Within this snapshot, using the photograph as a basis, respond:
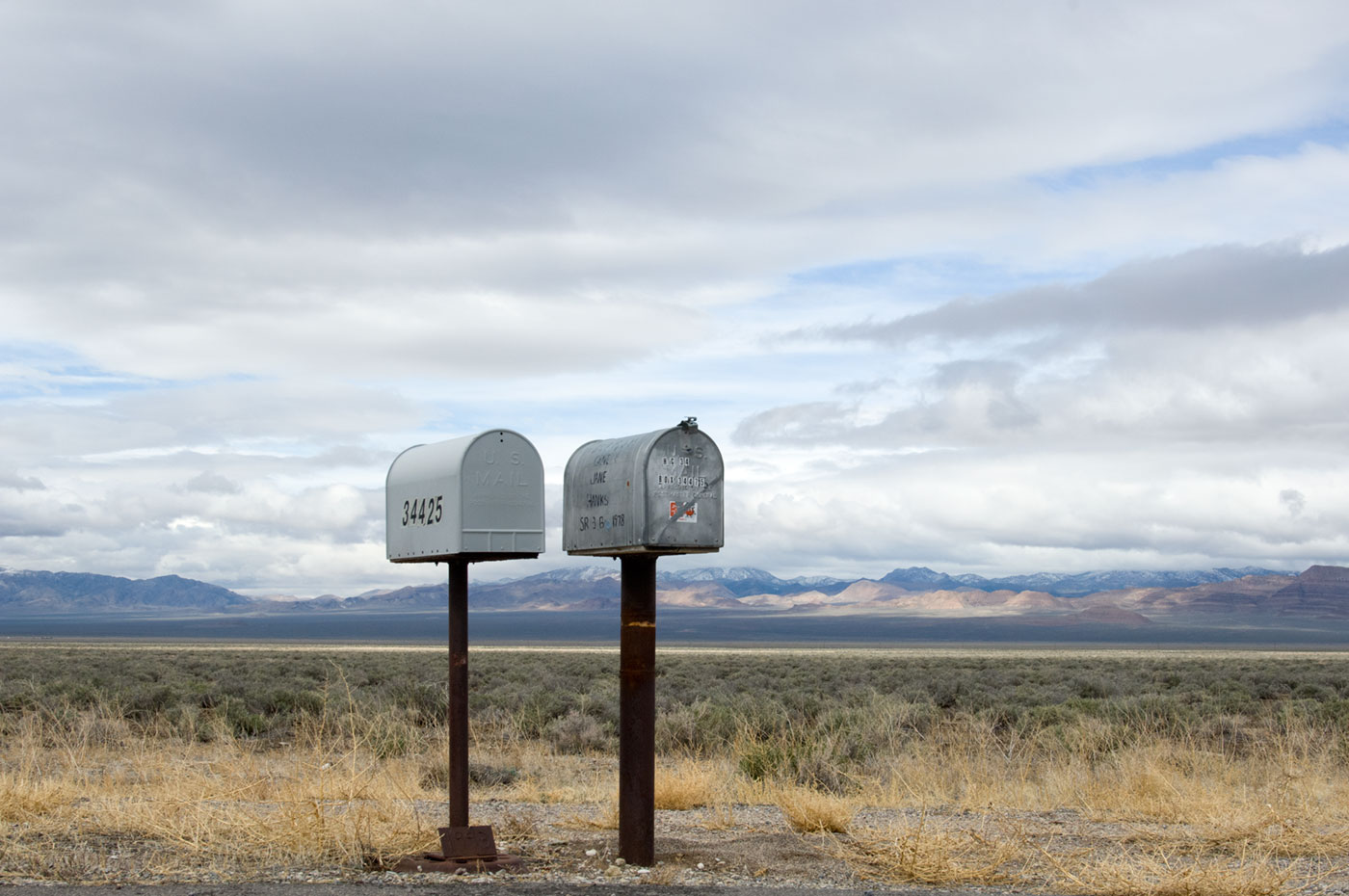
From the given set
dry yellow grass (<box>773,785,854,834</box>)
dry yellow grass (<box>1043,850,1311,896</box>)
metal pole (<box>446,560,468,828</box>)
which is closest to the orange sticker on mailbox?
metal pole (<box>446,560,468,828</box>)

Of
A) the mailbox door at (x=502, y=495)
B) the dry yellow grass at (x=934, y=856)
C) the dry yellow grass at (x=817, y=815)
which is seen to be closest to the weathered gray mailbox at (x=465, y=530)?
the mailbox door at (x=502, y=495)

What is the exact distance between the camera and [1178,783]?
9891mm

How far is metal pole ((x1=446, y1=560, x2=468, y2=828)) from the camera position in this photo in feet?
23.6

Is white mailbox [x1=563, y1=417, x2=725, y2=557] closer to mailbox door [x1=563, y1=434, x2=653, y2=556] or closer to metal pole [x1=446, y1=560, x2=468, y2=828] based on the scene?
mailbox door [x1=563, y1=434, x2=653, y2=556]

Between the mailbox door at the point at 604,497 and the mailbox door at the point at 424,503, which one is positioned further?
the mailbox door at the point at 424,503

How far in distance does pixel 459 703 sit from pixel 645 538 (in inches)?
60.2

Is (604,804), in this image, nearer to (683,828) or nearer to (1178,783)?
(683,828)

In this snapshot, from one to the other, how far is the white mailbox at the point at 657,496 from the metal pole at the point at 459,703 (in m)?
0.73

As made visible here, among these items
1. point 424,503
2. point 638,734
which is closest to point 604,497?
point 424,503

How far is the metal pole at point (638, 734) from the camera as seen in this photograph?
6.95 m

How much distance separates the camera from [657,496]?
6.91 metres

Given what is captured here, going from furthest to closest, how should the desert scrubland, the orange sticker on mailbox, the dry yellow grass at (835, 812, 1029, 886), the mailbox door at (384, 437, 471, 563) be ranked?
the mailbox door at (384, 437, 471, 563), the orange sticker on mailbox, the desert scrubland, the dry yellow grass at (835, 812, 1029, 886)

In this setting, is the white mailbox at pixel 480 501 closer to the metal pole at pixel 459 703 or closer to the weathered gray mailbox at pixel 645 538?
the metal pole at pixel 459 703

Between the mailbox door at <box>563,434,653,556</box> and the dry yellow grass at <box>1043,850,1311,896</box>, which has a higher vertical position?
the mailbox door at <box>563,434,653,556</box>
